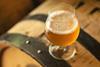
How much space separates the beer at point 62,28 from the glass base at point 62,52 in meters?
0.07

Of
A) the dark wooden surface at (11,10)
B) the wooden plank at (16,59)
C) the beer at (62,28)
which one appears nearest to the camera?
the beer at (62,28)

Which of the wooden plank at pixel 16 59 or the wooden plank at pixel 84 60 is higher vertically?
the wooden plank at pixel 84 60

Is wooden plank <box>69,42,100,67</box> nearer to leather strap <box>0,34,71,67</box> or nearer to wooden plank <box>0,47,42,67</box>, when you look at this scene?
leather strap <box>0,34,71,67</box>

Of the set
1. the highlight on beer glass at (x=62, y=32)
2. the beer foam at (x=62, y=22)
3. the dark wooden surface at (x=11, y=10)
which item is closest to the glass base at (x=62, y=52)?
the highlight on beer glass at (x=62, y=32)

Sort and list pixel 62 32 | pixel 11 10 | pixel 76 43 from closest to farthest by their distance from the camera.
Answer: pixel 62 32 < pixel 76 43 < pixel 11 10

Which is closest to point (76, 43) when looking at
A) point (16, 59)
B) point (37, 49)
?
point (37, 49)

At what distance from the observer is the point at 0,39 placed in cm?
135

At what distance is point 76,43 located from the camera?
1.30m

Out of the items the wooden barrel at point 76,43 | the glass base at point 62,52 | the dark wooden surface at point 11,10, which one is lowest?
the dark wooden surface at point 11,10

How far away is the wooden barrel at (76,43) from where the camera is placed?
1215mm

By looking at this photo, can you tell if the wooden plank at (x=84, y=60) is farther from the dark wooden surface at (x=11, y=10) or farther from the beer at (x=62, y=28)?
the dark wooden surface at (x=11, y=10)

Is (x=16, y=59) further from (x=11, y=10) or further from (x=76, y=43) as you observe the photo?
(x=11, y=10)

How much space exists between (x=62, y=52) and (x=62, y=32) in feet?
0.61

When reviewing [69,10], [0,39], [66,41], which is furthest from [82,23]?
Result: [0,39]
